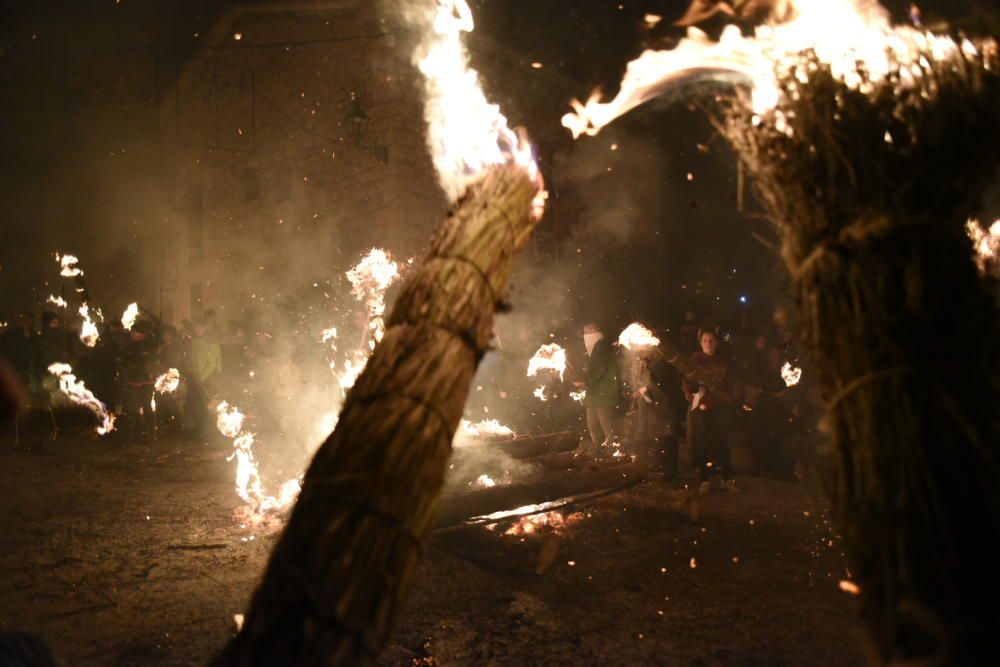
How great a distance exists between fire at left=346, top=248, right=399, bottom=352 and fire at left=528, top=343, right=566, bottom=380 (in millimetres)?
3622

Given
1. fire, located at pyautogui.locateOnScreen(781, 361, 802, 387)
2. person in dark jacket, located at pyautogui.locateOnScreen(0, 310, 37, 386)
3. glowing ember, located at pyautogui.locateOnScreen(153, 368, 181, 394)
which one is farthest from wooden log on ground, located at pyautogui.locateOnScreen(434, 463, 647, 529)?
person in dark jacket, located at pyautogui.locateOnScreen(0, 310, 37, 386)

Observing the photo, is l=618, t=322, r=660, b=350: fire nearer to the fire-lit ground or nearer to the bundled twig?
the fire-lit ground

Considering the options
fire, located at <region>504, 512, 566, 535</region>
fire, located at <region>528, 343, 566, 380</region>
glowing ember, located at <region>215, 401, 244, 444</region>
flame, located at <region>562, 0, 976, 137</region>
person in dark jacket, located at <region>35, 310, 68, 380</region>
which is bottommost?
fire, located at <region>504, 512, 566, 535</region>

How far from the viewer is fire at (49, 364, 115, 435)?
1111 centimetres

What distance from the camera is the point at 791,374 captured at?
10.0 meters

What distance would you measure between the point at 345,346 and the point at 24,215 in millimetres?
17021

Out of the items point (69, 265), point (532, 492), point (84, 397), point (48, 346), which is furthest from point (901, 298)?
point (69, 265)

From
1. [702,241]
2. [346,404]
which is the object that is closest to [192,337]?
[346,404]

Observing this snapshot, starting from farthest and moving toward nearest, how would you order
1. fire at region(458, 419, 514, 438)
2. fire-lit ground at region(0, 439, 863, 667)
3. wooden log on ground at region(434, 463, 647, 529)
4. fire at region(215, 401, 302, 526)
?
fire at region(458, 419, 514, 438) < fire at region(215, 401, 302, 526) < wooden log on ground at region(434, 463, 647, 529) < fire-lit ground at region(0, 439, 863, 667)

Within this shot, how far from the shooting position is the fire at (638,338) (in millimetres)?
10171

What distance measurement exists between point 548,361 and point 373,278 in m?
4.28

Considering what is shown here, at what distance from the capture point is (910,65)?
1.93 metres

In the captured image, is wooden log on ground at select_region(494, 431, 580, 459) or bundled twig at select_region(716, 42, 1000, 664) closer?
bundled twig at select_region(716, 42, 1000, 664)

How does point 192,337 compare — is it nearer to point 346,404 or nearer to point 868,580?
point 346,404
